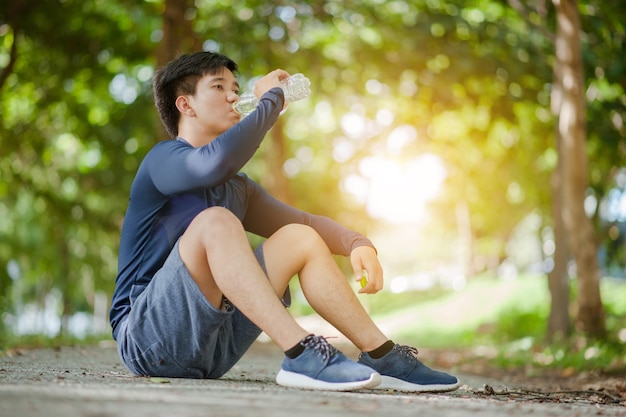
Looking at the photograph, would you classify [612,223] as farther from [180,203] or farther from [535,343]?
[180,203]

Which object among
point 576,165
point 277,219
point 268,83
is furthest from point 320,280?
point 576,165

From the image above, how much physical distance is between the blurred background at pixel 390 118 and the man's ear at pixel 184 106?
3.31 m

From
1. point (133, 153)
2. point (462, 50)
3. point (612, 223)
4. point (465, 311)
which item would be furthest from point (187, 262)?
point (465, 311)

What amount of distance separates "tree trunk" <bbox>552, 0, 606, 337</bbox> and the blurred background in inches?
0.7

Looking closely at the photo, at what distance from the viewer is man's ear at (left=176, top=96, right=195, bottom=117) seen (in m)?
3.60

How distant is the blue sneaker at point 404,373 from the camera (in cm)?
334

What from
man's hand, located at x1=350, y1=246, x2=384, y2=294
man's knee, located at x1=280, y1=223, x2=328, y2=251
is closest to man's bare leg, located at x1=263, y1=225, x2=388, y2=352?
man's knee, located at x1=280, y1=223, x2=328, y2=251

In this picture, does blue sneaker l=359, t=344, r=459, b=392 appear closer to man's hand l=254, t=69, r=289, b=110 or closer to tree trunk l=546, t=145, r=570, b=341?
man's hand l=254, t=69, r=289, b=110

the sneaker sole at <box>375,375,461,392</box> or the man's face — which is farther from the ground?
the man's face

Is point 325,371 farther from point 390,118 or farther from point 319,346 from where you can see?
point 390,118

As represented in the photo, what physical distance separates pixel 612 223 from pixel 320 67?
4754 millimetres

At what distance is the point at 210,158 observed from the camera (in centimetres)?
310

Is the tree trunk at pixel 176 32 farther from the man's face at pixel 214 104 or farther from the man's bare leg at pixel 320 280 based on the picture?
the man's bare leg at pixel 320 280

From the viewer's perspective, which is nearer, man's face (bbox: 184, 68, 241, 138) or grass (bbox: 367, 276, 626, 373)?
man's face (bbox: 184, 68, 241, 138)
